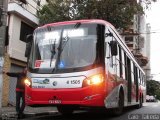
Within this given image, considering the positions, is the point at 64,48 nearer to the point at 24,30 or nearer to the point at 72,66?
the point at 72,66

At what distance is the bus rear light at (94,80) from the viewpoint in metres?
10.7

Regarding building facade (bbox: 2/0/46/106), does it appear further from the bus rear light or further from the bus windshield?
the bus rear light

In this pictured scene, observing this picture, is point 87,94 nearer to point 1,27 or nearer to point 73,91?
point 73,91

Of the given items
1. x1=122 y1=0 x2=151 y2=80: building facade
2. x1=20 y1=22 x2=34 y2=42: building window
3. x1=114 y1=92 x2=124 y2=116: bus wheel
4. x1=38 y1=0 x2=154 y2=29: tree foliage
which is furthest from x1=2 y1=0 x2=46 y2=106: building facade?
x1=114 y1=92 x2=124 y2=116: bus wheel

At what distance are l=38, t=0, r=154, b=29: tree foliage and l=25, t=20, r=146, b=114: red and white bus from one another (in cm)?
1016

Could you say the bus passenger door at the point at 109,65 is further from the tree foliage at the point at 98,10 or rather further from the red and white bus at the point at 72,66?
the tree foliage at the point at 98,10

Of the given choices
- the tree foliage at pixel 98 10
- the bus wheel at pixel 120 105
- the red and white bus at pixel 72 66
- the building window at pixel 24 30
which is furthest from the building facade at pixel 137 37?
the red and white bus at pixel 72 66

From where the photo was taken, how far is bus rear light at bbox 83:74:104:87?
420 inches

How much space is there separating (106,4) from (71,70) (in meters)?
12.1

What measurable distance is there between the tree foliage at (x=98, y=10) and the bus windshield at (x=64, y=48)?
412 inches

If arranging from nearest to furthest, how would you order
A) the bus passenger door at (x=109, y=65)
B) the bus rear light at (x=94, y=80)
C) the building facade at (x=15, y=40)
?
the bus rear light at (x=94, y=80) → the bus passenger door at (x=109, y=65) → the building facade at (x=15, y=40)

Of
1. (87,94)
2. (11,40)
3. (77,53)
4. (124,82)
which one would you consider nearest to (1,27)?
(77,53)

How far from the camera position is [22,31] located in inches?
915

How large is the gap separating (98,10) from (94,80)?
40.0 ft
